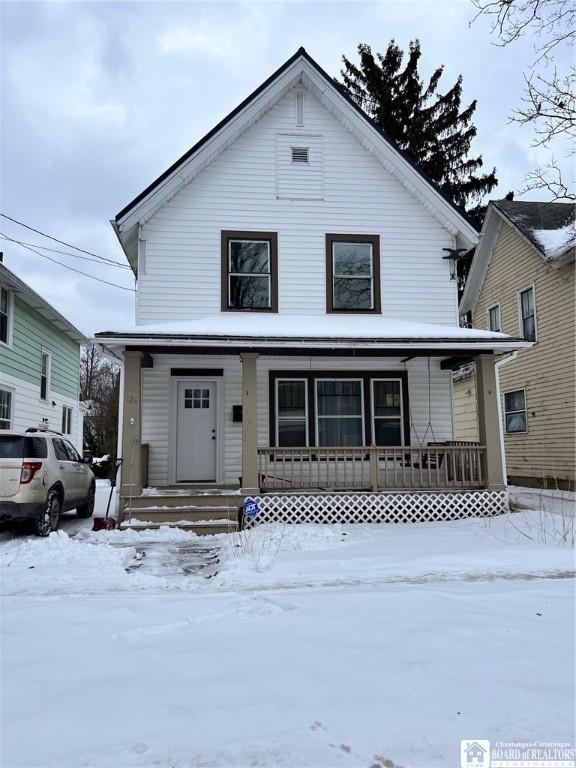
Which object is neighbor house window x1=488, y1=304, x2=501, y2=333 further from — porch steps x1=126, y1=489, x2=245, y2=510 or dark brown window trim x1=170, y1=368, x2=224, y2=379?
porch steps x1=126, y1=489, x2=245, y2=510

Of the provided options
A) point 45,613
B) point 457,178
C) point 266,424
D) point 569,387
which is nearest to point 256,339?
point 266,424

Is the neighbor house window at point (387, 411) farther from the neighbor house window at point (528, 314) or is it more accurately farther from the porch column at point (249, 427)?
the neighbor house window at point (528, 314)

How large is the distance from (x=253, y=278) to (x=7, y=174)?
11.1 meters

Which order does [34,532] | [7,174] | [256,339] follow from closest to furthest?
[34,532]
[256,339]
[7,174]

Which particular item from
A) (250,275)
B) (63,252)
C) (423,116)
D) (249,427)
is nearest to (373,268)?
(250,275)

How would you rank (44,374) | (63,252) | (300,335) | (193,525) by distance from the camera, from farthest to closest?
(63,252), (44,374), (300,335), (193,525)

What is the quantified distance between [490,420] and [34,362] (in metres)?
13.3

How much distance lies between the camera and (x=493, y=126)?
23875mm

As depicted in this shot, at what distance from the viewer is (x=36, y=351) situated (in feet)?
54.2

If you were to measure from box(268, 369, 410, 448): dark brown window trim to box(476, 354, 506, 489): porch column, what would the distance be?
1.78 meters

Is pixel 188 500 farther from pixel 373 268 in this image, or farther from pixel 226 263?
pixel 373 268

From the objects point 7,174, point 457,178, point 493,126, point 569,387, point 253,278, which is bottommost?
point 569,387

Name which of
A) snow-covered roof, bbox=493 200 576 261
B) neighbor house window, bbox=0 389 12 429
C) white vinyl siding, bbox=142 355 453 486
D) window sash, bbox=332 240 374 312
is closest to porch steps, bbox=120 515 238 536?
white vinyl siding, bbox=142 355 453 486

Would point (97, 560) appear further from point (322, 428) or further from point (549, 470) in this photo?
point (549, 470)
